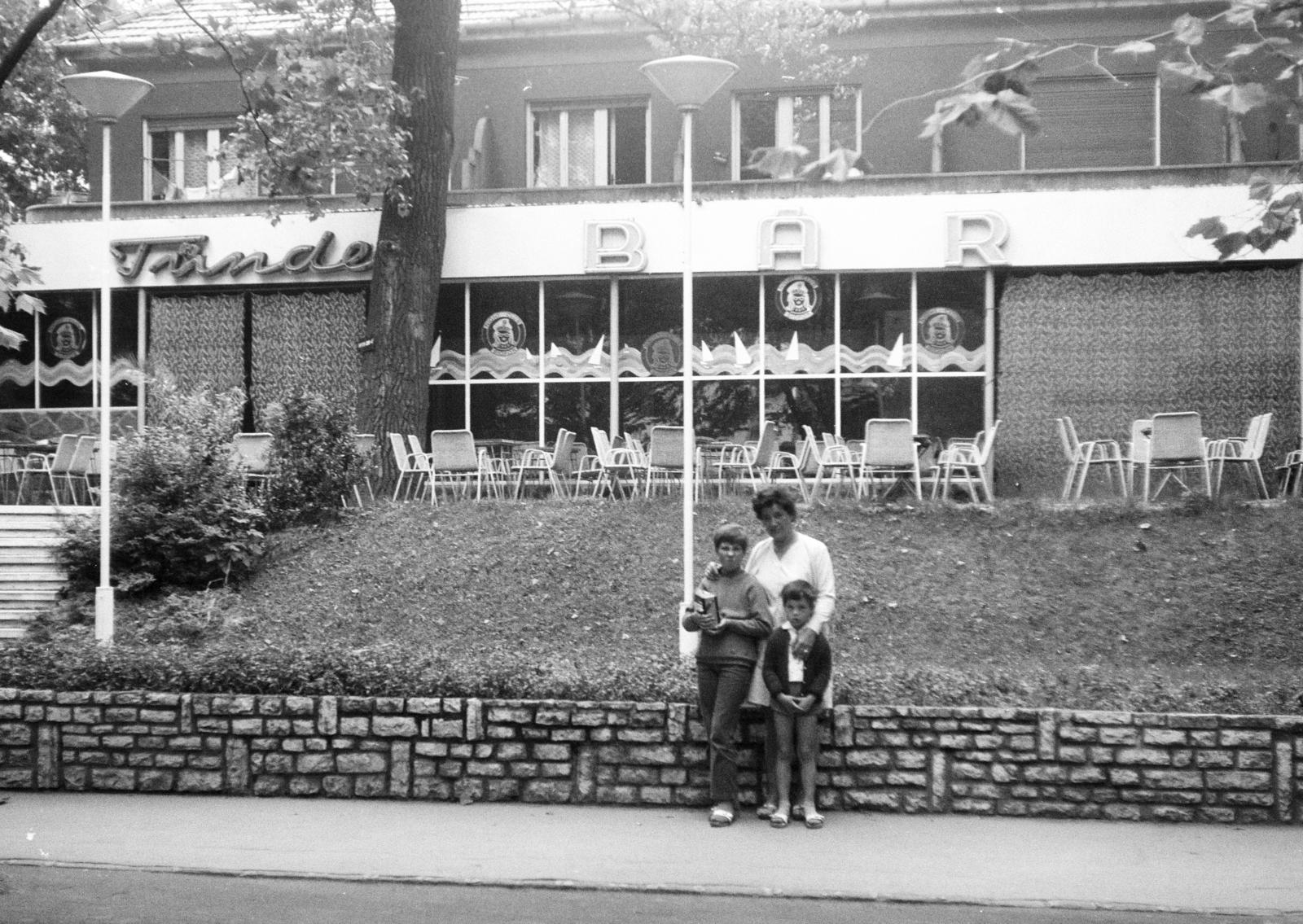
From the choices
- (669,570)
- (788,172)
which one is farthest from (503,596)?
(788,172)

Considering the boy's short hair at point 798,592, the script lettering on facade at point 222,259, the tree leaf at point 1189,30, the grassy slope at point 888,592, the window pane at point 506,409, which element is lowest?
the grassy slope at point 888,592

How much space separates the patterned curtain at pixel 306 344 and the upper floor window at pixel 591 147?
406cm

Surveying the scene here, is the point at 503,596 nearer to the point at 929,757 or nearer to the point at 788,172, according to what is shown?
the point at 929,757

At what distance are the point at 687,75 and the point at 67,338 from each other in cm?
1467

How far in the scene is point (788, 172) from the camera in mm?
5602

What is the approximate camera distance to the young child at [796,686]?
26.0 feet

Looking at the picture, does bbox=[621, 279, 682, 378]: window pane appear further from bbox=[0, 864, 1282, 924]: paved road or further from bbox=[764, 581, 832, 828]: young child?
bbox=[0, 864, 1282, 924]: paved road

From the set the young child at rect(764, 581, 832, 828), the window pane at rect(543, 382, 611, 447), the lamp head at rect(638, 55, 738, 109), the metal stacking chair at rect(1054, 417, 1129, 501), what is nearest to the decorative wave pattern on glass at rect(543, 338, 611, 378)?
the window pane at rect(543, 382, 611, 447)

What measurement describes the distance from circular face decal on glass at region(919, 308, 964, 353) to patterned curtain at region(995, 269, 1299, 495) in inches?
33.8

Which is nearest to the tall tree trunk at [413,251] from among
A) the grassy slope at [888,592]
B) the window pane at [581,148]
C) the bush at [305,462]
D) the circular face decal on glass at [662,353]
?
the bush at [305,462]

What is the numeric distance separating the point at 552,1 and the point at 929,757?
17.8 meters

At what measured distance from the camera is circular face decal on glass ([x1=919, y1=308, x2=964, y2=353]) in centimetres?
1980

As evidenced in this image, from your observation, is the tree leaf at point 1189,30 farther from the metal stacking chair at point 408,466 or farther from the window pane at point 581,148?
the window pane at point 581,148

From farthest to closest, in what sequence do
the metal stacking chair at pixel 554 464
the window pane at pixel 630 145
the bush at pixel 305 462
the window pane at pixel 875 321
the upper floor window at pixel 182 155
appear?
the upper floor window at pixel 182 155 → the window pane at pixel 630 145 → the window pane at pixel 875 321 → the metal stacking chair at pixel 554 464 → the bush at pixel 305 462
